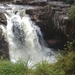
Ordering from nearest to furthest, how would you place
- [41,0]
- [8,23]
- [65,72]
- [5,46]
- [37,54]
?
1. [65,72]
2. [5,46]
3. [37,54]
4. [8,23]
5. [41,0]

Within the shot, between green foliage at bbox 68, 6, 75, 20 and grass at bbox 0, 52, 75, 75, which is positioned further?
green foliage at bbox 68, 6, 75, 20

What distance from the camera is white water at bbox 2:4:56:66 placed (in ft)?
38.2

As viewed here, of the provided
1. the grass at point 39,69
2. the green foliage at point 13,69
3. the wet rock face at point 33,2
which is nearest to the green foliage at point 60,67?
the grass at point 39,69

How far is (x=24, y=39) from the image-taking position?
12.2 metres

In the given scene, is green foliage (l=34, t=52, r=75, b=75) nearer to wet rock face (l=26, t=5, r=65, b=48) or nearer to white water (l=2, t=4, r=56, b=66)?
white water (l=2, t=4, r=56, b=66)

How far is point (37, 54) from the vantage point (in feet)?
38.5

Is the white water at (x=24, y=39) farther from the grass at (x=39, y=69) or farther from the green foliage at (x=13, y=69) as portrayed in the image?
the green foliage at (x=13, y=69)

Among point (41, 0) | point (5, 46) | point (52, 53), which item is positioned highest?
point (41, 0)

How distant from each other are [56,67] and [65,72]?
0.24 metres

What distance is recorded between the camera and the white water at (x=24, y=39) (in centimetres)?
1165

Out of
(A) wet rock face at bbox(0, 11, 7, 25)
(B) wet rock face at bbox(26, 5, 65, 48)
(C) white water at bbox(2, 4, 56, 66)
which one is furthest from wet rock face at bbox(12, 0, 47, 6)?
(A) wet rock face at bbox(0, 11, 7, 25)

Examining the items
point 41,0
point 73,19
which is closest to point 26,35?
point 73,19

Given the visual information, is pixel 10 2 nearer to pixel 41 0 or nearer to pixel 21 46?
pixel 41 0

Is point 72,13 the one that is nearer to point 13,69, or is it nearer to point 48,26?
point 48,26
